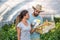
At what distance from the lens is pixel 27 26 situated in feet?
39.5

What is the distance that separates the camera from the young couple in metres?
12.0

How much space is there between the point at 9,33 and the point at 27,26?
27 cm

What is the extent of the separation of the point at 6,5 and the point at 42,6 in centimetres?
49

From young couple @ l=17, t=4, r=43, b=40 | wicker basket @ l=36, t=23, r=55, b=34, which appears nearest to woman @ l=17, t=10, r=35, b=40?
young couple @ l=17, t=4, r=43, b=40

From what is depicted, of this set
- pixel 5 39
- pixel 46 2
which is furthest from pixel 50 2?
pixel 5 39

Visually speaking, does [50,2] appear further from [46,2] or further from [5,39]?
[5,39]

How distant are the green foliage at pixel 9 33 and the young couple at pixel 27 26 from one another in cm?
7

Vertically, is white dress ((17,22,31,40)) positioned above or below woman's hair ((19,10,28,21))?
below

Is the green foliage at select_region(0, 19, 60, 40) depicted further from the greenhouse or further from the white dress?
the white dress

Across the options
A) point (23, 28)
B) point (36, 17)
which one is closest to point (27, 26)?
point (23, 28)

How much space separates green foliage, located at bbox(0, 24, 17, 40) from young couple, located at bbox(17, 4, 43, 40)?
0.22 feet

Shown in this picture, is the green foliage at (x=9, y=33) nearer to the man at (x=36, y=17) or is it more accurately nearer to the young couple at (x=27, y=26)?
the young couple at (x=27, y=26)

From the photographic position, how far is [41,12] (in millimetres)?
12086

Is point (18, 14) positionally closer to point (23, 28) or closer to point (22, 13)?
point (22, 13)
